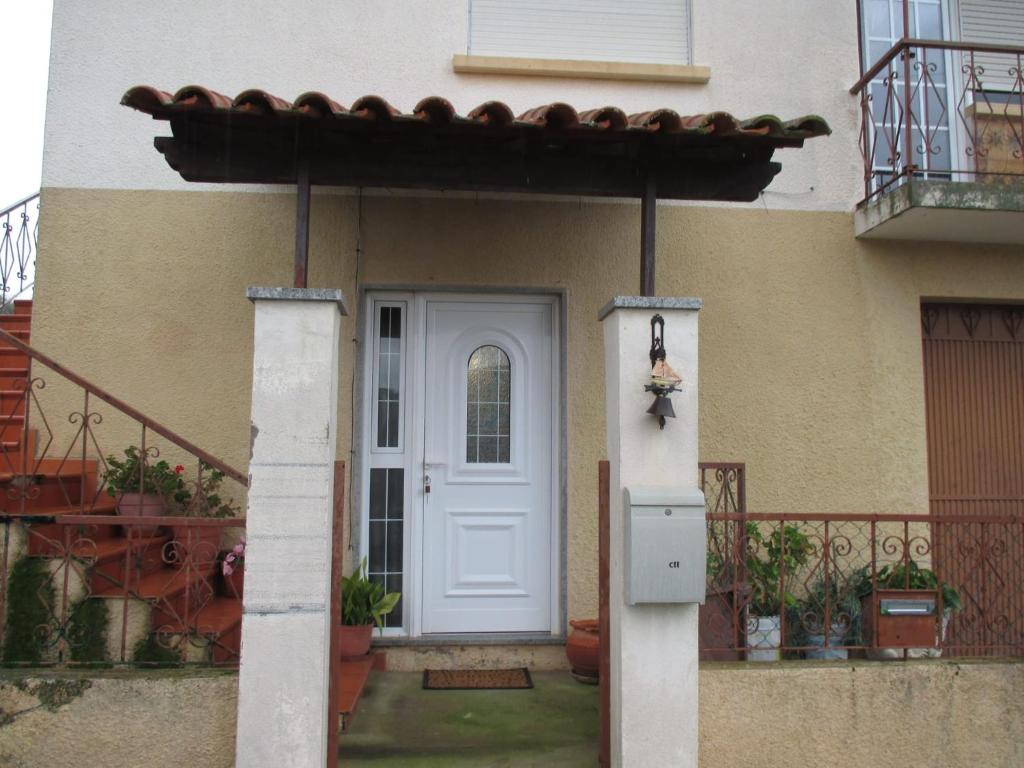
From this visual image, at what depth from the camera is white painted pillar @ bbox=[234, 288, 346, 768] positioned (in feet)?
11.3

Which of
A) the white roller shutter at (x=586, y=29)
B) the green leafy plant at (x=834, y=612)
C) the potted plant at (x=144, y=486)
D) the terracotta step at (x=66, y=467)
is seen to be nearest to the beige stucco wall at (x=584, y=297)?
the terracotta step at (x=66, y=467)

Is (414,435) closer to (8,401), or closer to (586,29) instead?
(8,401)

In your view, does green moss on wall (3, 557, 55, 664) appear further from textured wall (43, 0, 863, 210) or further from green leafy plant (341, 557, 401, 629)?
textured wall (43, 0, 863, 210)

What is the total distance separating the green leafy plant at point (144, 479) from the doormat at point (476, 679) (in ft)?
6.32

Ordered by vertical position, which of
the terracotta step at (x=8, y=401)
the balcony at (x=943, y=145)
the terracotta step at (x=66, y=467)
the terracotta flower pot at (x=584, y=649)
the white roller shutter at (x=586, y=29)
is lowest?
the terracotta flower pot at (x=584, y=649)

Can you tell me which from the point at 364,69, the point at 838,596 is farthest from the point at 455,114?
Result: the point at 838,596

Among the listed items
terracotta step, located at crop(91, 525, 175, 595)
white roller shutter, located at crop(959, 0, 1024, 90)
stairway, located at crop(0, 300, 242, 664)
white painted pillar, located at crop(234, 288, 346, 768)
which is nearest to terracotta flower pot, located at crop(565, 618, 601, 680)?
white painted pillar, located at crop(234, 288, 346, 768)

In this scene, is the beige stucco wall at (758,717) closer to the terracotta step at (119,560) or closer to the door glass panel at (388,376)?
the terracotta step at (119,560)

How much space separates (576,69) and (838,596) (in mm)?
3867

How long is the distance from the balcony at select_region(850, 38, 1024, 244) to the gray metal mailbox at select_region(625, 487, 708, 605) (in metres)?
2.77

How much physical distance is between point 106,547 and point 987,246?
6.08 meters

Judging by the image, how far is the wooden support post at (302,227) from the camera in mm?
3861

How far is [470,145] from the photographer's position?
13.4 ft

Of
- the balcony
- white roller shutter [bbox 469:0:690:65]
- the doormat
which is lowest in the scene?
the doormat
